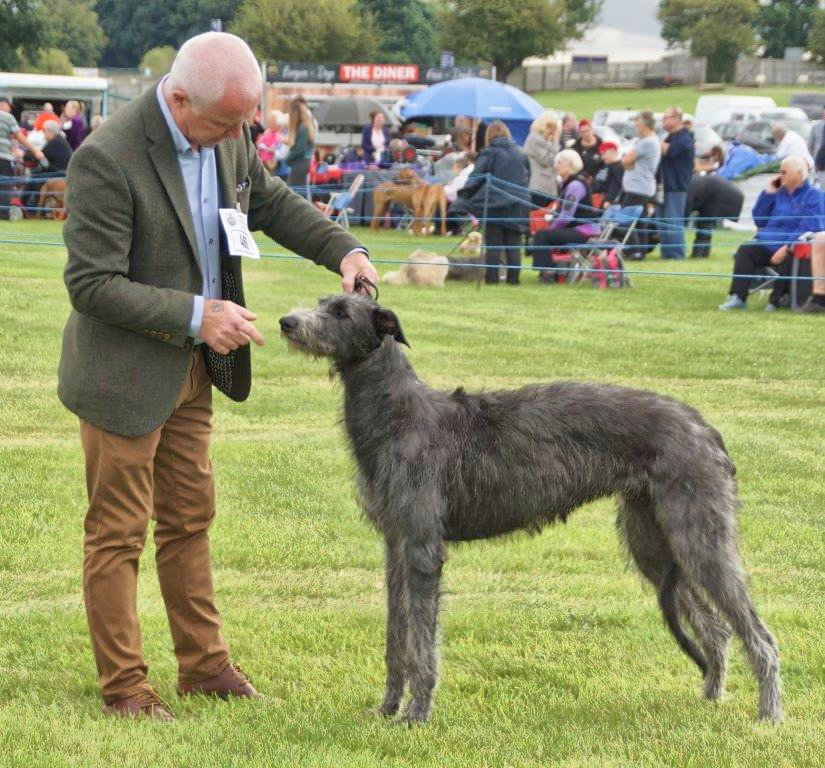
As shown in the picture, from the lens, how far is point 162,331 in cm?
392

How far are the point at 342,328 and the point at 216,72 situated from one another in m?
0.95

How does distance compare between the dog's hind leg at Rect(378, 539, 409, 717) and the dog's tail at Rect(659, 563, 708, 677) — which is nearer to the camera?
the dog's hind leg at Rect(378, 539, 409, 717)

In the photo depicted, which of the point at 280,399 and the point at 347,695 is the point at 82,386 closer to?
the point at 347,695

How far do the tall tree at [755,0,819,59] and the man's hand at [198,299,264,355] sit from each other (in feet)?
333

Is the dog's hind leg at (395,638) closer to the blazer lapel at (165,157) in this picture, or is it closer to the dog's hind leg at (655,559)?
the dog's hind leg at (655,559)

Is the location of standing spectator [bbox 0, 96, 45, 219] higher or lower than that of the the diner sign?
lower

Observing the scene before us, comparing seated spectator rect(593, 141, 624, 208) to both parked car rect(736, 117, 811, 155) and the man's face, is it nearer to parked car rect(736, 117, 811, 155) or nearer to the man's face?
parked car rect(736, 117, 811, 155)

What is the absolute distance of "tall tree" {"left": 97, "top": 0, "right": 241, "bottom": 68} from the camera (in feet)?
332

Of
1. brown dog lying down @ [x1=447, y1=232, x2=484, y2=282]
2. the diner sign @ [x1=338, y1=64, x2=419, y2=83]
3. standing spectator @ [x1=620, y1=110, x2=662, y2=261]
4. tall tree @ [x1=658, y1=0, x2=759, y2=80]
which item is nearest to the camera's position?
brown dog lying down @ [x1=447, y1=232, x2=484, y2=282]

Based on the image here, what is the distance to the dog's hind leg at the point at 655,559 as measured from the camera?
14.9ft

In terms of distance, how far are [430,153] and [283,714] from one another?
29244 mm

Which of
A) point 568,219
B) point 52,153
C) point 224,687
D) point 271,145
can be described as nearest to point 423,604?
point 224,687

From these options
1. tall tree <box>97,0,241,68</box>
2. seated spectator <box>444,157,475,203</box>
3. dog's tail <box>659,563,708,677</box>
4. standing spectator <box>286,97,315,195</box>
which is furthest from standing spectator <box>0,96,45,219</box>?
tall tree <box>97,0,241,68</box>

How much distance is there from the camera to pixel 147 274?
→ 4.02 metres
